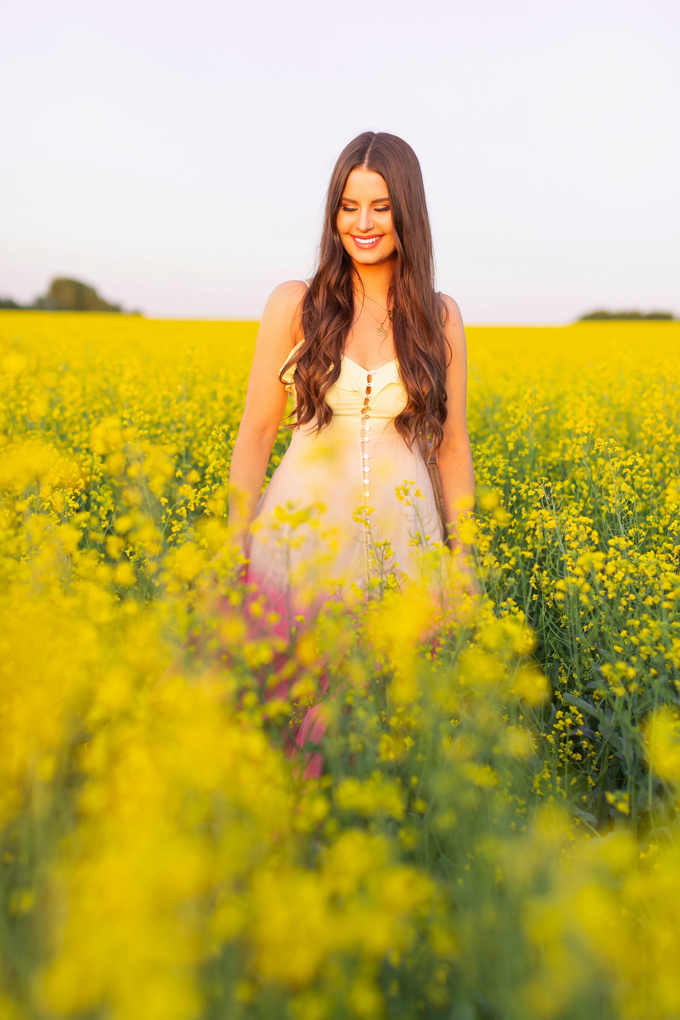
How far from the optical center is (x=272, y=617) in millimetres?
1353

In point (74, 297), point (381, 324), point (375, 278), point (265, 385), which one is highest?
point (74, 297)

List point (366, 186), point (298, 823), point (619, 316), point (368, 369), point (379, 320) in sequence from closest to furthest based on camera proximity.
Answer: point (298, 823) < point (366, 186) < point (368, 369) < point (379, 320) < point (619, 316)

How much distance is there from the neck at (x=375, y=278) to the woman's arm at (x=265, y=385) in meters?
0.21

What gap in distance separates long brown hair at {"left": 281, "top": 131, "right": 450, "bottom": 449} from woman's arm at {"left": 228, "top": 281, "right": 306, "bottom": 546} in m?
0.06

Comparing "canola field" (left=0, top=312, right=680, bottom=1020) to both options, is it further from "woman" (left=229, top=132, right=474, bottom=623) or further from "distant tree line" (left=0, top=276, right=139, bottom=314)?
"distant tree line" (left=0, top=276, right=139, bottom=314)

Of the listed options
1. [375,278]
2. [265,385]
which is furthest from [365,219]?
[265,385]

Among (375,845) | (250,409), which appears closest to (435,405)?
(250,409)

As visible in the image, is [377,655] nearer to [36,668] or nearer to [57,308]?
[36,668]

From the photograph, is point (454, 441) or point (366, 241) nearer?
point (366, 241)

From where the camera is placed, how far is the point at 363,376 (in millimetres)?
2441

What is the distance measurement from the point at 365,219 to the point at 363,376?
534mm

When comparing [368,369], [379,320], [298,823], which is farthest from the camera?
[379,320]

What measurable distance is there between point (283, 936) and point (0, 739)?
2.27ft

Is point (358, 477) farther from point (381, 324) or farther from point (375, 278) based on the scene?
point (375, 278)
